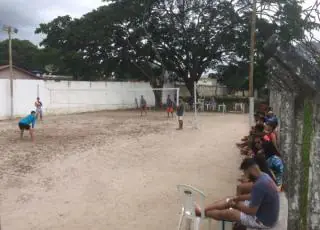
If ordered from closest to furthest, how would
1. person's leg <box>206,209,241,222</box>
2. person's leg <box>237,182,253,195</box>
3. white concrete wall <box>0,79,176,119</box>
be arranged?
person's leg <box>206,209,241,222</box>
person's leg <box>237,182,253,195</box>
white concrete wall <box>0,79,176,119</box>

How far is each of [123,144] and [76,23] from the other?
22.8 meters

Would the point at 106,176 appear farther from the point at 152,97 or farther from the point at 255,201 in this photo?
the point at 152,97

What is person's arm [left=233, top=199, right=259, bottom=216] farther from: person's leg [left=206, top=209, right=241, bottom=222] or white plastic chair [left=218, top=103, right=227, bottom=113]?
white plastic chair [left=218, top=103, right=227, bottom=113]

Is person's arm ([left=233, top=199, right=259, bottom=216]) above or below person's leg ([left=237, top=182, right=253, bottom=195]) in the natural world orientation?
below

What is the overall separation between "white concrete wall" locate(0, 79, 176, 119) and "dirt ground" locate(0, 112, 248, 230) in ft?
23.8

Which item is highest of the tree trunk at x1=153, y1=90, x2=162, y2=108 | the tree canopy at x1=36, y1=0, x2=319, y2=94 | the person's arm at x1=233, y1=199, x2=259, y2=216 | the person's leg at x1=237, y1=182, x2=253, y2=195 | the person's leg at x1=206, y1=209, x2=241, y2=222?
the tree canopy at x1=36, y1=0, x2=319, y2=94

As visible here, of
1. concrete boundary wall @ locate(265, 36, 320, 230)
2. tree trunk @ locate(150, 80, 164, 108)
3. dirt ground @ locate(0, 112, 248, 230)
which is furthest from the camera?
tree trunk @ locate(150, 80, 164, 108)

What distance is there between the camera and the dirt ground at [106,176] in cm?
667

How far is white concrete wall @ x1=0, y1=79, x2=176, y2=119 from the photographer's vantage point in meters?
24.0

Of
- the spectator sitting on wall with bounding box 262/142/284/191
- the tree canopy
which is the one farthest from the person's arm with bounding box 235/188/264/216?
the tree canopy

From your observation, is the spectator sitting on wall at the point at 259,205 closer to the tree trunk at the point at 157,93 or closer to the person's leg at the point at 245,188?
the person's leg at the point at 245,188

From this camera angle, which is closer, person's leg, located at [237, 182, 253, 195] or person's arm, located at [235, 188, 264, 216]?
person's arm, located at [235, 188, 264, 216]

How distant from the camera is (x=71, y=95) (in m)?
28.4

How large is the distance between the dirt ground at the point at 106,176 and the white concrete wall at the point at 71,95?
724 centimetres
